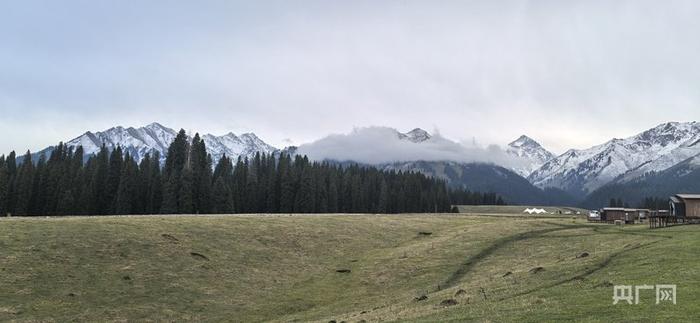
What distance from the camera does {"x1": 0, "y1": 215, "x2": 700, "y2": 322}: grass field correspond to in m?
28.2

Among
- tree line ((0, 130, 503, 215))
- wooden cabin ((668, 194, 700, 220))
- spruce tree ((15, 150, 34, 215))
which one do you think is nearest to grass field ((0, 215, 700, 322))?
wooden cabin ((668, 194, 700, 220))

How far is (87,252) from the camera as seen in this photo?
1858 inches

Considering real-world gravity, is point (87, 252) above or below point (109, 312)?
above

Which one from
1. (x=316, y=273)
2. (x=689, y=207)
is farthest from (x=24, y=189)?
(x=689, y=207)

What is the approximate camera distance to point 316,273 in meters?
54.7

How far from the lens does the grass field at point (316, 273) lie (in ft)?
92.6

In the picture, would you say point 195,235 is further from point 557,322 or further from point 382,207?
point 382,207

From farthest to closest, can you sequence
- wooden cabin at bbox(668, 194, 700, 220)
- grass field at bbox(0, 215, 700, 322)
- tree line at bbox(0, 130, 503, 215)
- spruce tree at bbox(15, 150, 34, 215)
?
tree line at bbox(0, 130, 503, 215)
spruce tree at bbox(15, 150, 34, 215)
wooden cabin at bbox(668, 194, 700, 220)
grass field at bbox(0, 215, 700, 322)

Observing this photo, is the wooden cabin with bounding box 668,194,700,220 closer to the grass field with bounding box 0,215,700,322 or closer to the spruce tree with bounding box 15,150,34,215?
the grass field with bounding box 0,215,700,322

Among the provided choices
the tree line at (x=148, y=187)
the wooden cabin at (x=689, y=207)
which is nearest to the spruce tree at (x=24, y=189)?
the tree line at (x=148, y=187)

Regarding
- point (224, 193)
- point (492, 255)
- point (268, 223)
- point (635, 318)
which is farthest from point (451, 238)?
point (224, 193)

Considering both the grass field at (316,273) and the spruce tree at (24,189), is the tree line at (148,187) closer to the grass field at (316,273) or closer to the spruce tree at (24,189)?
the spruce tree at (24,189)

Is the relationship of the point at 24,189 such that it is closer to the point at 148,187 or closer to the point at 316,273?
the point at 148,187

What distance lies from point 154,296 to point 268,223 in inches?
1233
